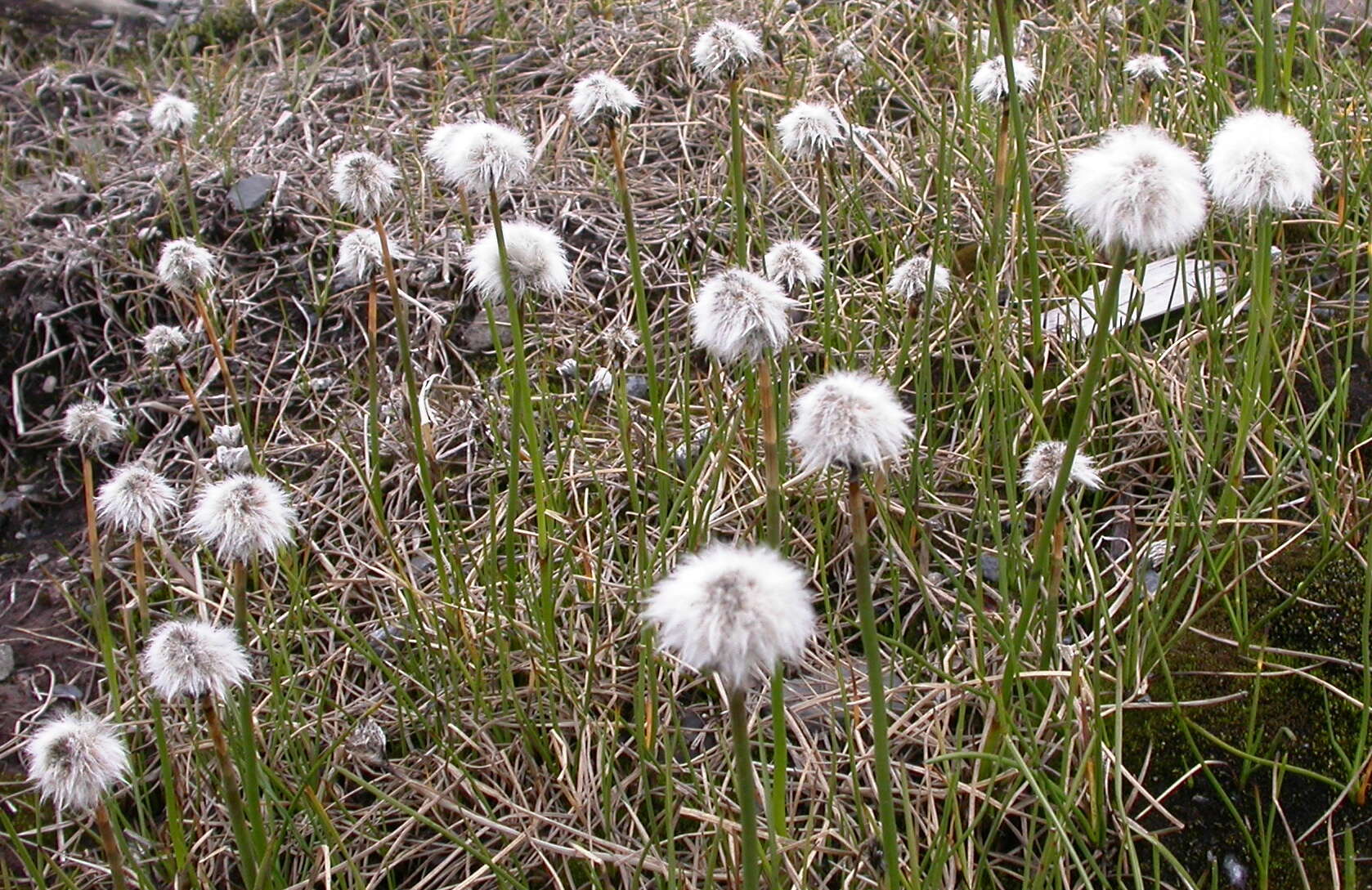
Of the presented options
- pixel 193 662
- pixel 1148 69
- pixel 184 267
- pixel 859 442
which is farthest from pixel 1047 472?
pixel 184 267

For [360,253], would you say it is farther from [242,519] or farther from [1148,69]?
[1148,69]

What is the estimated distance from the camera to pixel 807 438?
4.49 feet

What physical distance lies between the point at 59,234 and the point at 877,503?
128 inches

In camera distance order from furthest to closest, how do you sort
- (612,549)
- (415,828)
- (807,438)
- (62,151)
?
(62,151) < (612,549) < (415,828) < (807,438)

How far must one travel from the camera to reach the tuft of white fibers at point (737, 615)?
1.20 metres

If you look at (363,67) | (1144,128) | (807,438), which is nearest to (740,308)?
(807,438)

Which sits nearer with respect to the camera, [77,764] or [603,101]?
[77,764]

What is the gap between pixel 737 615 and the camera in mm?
1201

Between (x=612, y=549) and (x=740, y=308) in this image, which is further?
(x=612, y=549)

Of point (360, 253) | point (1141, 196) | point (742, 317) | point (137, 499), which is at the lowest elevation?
point (137, 499)

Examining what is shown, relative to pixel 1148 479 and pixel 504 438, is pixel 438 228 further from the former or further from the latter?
pixel 1148 479

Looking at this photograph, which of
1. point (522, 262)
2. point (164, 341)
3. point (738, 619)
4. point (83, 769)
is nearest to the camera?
point (738, 619)

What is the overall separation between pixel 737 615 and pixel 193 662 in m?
0.94

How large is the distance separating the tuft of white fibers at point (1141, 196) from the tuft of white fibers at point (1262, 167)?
36 cm
